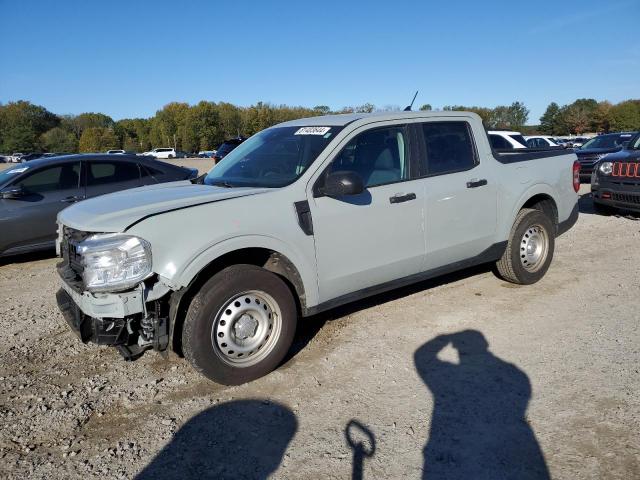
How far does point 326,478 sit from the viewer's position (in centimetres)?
271

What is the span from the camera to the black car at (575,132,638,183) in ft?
49.7

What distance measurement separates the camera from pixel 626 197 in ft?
30.0

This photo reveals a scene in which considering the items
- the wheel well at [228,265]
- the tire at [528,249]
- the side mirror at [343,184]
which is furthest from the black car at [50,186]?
the tire at [528,249]

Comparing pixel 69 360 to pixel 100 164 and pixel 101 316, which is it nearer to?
pixel 101 316

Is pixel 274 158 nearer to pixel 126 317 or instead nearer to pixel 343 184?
pixel 343 184

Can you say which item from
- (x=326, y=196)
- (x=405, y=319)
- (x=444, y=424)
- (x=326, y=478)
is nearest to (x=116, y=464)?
(x=326, y=478)

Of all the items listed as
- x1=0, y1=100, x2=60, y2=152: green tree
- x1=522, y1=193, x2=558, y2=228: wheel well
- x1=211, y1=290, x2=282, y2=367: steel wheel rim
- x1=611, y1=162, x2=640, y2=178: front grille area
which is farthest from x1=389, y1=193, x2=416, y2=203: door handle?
x1=0, y1=100, x2=60, y2=152: green tree

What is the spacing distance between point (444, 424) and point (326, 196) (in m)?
1.85

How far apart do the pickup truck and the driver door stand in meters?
0.01

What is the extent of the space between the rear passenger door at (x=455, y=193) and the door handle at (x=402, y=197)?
0.63 ft

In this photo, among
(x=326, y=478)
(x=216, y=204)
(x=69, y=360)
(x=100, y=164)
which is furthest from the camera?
(x=100, y=164)

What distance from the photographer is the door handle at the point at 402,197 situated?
4305 mm

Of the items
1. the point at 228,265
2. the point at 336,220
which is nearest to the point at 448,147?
the point at 336,220

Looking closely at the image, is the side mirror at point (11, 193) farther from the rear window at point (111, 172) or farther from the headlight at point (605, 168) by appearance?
the headlight at point (605, 168)
